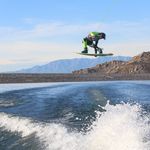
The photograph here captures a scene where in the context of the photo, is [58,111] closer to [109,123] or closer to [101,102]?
[101,102]

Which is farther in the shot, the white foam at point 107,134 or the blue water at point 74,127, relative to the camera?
the blue water at point 74,127

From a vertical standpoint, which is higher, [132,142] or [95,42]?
[95,42]

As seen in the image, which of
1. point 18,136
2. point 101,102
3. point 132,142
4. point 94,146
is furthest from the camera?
point 101,102

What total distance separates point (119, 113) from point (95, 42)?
49.8ft

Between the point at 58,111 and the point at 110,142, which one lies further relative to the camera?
the point at 58,111

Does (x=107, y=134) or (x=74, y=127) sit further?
(x=74, y=127)

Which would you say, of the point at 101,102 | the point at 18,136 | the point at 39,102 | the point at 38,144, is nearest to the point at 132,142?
the point at 38,144

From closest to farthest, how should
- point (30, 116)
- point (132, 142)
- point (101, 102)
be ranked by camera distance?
point (132, 142) → point (30, 116) → point (101, 102)

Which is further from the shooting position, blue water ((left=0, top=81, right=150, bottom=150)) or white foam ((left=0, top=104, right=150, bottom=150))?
blue water ((left=0, top=81, right=150, bottom=150))

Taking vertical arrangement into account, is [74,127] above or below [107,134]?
below

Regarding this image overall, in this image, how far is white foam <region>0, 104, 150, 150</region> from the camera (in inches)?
694

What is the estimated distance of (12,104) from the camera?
34.7 m

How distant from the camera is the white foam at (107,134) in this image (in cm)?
1762

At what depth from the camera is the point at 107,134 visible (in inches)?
747
